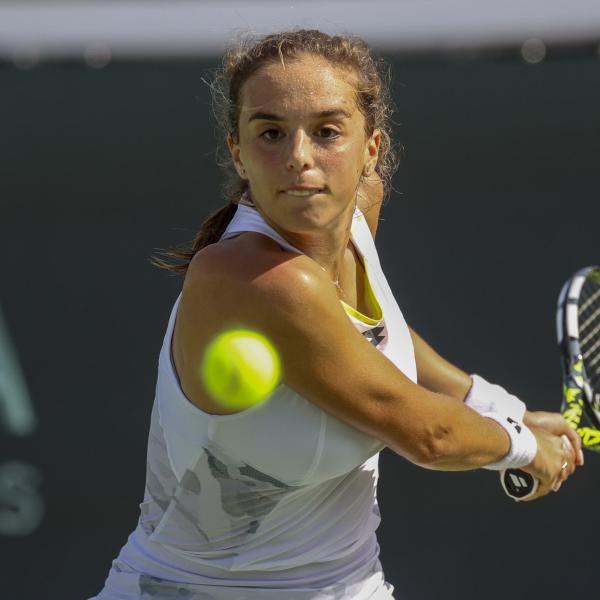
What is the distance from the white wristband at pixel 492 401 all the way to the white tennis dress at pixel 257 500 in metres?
0.30

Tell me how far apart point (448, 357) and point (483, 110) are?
77 cm

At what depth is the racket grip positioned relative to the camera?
243 cm

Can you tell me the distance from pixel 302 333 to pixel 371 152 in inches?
16.7

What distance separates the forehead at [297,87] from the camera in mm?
2025

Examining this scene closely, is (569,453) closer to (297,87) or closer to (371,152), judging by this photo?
(371,152)

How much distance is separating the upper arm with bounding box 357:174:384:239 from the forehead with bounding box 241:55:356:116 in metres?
0.59

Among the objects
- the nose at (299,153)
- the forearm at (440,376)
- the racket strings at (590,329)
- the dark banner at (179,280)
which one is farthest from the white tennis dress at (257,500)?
the dark banner at (179,280)

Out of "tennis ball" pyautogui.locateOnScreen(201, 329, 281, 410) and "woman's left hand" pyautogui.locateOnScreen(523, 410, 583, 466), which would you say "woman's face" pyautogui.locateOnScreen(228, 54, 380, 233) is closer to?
"tennis ball" pyautogui.locateOnScreen(201, 329, 281, 410)

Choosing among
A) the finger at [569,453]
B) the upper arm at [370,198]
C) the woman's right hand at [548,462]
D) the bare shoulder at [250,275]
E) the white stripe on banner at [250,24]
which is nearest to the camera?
the bare shoulder at [250,275]

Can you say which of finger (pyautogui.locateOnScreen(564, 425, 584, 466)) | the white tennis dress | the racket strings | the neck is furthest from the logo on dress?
the racket strings

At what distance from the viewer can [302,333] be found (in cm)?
197

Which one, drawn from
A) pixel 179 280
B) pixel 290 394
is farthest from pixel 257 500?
pixel 179 280

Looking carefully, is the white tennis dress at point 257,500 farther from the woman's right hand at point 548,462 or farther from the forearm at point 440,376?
the forearm at point 440,376

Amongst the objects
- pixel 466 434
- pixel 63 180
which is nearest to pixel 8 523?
pixel 63 180
